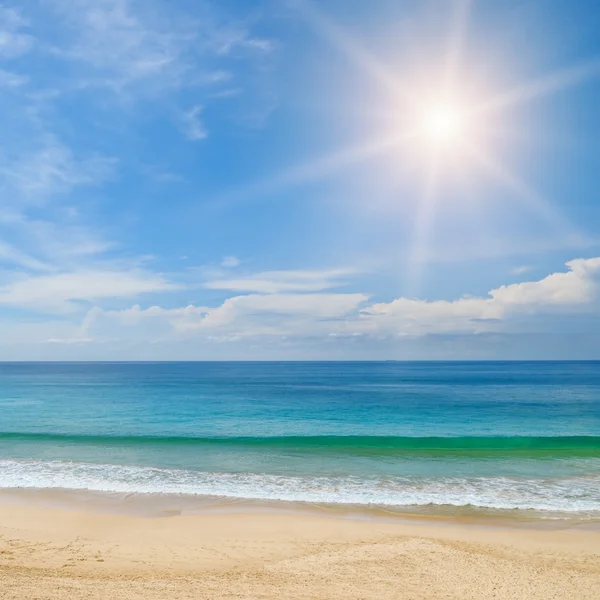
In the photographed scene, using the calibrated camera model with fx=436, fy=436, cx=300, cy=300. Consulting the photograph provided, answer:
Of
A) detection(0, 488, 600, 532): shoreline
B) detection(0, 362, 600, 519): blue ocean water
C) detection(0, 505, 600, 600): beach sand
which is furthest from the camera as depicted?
detection(0, 362, 600, 519): blue ocean water

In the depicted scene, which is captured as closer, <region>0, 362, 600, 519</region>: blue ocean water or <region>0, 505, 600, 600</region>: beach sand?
<region>0, 505, 600, 600</region>: beach sand

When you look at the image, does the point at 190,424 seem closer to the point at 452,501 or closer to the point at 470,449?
the point at 470,449

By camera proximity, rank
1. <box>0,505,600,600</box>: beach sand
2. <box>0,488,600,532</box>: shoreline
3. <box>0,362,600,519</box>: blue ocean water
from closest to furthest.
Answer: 1. <box>0,505,600,600</box>: beach sand
2. <box>0,488,600,532</box>: shoreline
3. <box>0,362,600,519</box>: blue ocean water

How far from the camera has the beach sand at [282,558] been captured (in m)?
7.80

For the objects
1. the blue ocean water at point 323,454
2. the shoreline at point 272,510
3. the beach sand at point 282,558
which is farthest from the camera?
the blue ocean water at point 323,454

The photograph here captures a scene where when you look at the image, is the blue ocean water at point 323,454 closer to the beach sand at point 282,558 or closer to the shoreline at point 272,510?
the shoreline at point 272,510

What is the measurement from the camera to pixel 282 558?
9461mm

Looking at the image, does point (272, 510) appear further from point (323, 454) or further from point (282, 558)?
point (323, 454)

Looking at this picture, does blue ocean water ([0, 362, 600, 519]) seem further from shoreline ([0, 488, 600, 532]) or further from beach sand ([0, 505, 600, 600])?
beach sand ([0, 505, 600, 600])

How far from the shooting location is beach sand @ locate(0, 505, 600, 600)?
7.80 m

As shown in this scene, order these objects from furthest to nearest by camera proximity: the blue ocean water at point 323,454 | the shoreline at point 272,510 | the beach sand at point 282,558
Result: the blue ocean water at point 323,454 < the shoreline at point 272,510 < the beach sand at point 282,558

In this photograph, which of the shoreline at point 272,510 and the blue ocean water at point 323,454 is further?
the blue ocean water at point 323,454

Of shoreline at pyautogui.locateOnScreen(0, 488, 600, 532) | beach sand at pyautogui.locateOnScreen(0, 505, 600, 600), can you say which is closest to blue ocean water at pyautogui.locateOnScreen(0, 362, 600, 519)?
shoreline at pyautogui.locateOnScreen(0, 488, 600, 532)

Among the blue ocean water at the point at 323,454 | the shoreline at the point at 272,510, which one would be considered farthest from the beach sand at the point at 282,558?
the blue ocean water at the point at 323,454
